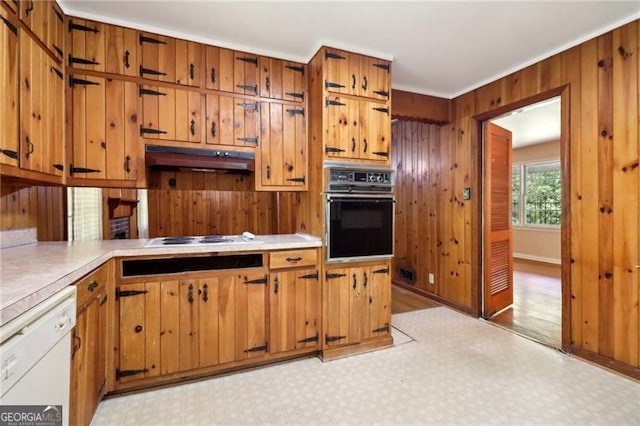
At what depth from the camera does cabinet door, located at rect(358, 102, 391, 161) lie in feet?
8.48

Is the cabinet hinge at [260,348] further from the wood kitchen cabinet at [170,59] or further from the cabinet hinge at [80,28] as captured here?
the cabinet hinge at [80,28]

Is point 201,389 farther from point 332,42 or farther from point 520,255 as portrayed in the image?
point 520,255

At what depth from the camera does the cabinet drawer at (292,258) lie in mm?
2264

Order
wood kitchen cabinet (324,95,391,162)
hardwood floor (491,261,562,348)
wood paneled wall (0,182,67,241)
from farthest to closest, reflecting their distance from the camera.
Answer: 1. hardwood floor (491,261,562,348)
2. wood kitchen cabinet (324,95,391,162)
3. wood paneled wall (0,182,67,241)

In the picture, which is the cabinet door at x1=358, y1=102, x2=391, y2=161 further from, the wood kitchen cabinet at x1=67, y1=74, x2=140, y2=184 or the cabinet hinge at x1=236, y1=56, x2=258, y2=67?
the wood kitchen cabinet at x1=67, y1=74, x2=140, y2=184

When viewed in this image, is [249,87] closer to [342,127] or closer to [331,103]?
[331,103]

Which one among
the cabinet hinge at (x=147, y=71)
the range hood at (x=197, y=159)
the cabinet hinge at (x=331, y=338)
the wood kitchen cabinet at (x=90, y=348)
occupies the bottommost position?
the cabinet hinge at (x=331, y=338)

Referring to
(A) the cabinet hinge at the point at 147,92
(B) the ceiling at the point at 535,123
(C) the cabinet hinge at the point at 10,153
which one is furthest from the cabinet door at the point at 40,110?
(B) the ceiling at the point at 535,123

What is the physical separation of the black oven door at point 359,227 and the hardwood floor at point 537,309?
1.70 meters

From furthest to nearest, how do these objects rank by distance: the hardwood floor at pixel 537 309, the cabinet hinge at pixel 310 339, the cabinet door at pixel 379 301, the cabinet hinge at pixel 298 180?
the hardwood floor at pixel 537 309 → the cabinet hinge at pixel 298 180 → the cabinet door at pixel 379 301 → the cabinet hinge at pixel 310 339

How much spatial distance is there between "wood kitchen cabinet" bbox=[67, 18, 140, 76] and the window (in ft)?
23.0

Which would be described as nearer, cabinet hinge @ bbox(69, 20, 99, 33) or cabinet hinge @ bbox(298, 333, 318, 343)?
cabinet hinge @ bbox(69, 20, 99, 33)

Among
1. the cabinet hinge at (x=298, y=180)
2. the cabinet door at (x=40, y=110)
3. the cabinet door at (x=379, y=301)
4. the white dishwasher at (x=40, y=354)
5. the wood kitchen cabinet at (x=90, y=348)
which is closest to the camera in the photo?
the white dishwasher at (x=40, y=354)

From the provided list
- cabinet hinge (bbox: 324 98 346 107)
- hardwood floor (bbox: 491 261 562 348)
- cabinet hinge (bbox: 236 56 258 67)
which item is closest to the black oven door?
cabinet hinge (bbox: 324 98 346 107)
